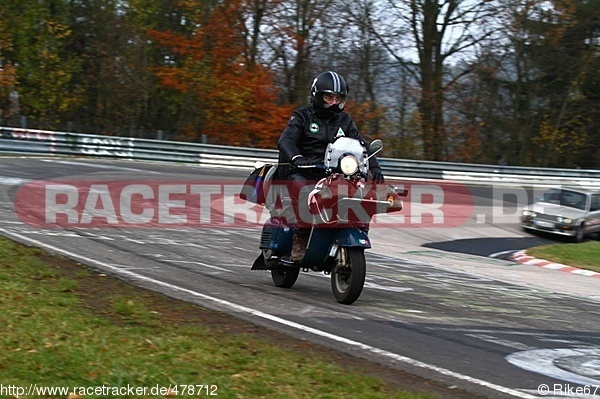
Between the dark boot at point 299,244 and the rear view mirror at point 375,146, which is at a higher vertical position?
the rear view mirror at point 375,146

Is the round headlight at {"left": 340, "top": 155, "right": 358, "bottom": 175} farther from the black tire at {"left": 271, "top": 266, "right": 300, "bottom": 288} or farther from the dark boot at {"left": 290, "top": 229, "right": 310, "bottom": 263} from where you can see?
the black tire at {"left": 271, "top": 266, "right": 300, "bottom": 288}

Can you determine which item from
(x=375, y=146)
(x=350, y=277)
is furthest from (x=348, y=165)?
(x=350, y=277)

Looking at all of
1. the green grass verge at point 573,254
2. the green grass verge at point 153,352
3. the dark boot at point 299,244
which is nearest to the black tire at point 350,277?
the dark boot at point 299,244

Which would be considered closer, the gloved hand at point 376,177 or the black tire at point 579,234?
the gloved hand at point 376,177

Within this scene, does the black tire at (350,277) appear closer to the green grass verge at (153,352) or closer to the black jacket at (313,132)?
the black jacket at (313,132)

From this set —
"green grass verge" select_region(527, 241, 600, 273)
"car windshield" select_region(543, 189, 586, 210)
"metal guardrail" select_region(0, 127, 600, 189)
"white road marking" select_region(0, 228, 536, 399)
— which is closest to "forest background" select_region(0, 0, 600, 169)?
"metal guardrail" select_region(0, 127, 600, 189)

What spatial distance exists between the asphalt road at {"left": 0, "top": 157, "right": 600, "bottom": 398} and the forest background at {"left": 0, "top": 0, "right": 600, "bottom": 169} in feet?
72.3

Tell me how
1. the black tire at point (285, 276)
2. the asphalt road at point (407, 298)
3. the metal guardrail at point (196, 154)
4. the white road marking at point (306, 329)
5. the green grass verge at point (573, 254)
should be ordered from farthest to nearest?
the metal guardrail at point (196, 154)
the green grass verge at point (573, 254)
the black tire at point (285, 276)
the asphalt road at point (407, 298)
the white road marking at point (306, 329)

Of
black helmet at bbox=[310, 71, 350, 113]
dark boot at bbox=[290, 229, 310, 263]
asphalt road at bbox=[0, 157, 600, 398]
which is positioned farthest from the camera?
dark boot at bbox=[290, 229, 310, 263]

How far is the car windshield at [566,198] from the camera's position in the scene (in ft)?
76.1

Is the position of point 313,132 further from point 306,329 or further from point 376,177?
point 306,329

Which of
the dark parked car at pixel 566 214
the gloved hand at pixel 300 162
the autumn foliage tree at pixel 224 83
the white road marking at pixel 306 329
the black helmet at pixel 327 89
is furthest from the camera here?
the autumn foliage tree at pixel 224 83

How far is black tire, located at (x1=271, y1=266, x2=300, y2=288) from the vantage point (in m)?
9.28

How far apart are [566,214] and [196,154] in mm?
15915
